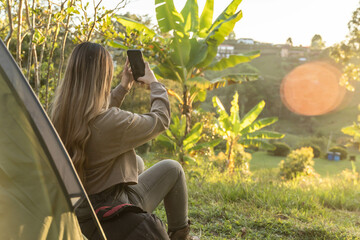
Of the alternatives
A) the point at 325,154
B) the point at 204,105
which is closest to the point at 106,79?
the point at 325,154

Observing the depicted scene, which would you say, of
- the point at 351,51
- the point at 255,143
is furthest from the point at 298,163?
the point at 351,51

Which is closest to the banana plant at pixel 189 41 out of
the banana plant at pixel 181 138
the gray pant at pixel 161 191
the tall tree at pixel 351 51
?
the banana plant at pixel 181 138

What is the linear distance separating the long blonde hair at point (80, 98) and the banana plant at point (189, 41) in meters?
5.77

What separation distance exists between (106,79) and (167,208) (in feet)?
3.37

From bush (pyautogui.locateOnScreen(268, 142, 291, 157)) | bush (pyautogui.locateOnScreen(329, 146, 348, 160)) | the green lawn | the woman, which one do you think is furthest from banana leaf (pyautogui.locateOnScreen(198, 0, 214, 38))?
bush (pyautogui.locateOnScreen(329, 146, 348, 160))

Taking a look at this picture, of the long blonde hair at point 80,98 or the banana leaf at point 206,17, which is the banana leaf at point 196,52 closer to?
the banana leaf at point 206,17

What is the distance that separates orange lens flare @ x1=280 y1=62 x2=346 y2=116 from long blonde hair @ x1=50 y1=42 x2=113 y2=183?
43914 millimetres

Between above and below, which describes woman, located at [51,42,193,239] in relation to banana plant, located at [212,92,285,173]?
above

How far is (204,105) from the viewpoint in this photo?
36.2 metres

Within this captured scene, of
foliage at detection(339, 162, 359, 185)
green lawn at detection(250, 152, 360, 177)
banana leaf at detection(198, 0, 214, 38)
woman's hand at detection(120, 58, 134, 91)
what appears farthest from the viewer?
green lawn at detection(250, 152, 360, 177)

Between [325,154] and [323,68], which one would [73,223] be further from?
[323,68]

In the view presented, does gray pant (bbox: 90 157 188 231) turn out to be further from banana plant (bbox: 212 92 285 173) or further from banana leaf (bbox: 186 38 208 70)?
banana plant (bbox: 212 92 285 173)

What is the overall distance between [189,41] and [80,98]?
22.0 ft

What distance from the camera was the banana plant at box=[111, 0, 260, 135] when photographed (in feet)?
24.7
